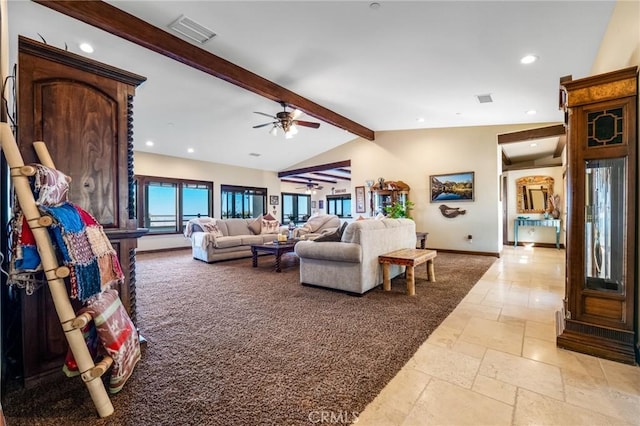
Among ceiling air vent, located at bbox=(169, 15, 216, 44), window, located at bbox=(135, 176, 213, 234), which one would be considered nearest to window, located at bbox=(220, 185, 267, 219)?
window, located at bbox=(135, 176, 213, 234)

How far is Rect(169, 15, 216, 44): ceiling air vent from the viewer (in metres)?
2.98

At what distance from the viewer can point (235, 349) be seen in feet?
6.82

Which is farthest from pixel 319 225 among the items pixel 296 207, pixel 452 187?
pixel 296 207

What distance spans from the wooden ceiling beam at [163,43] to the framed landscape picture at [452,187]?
391 cm

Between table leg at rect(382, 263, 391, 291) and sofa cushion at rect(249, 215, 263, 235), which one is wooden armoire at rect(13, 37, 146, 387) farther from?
sofa cushion at rect(249, 215, 263, 235)

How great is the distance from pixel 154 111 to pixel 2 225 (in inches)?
176

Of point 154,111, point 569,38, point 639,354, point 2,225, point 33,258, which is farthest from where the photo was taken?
point 154,111

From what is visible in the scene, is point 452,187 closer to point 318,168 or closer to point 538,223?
point 538,223

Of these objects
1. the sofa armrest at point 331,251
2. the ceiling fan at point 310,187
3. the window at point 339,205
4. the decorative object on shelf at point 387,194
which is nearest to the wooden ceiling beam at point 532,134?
the decorative object on shelf at point 387,194

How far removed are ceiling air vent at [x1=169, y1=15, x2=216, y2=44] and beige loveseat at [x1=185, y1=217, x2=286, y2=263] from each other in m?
3.46

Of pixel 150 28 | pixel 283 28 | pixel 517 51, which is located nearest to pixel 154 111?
pixel 150 28

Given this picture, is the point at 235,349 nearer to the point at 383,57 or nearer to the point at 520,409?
the point at 520,409

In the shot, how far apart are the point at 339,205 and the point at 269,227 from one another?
27.4ft

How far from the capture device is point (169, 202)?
8.02m
